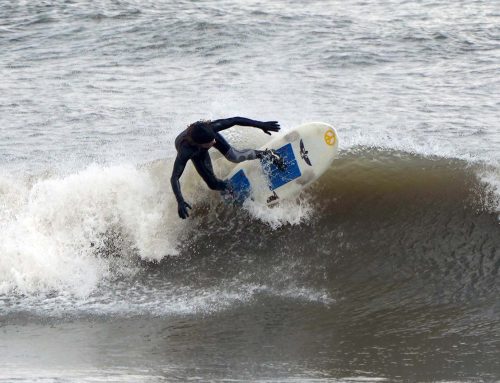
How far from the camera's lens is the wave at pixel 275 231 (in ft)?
29.2

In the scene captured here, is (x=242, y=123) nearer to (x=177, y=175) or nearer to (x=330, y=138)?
(x=177, y=175)

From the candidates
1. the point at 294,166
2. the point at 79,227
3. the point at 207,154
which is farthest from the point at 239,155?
the point at 79,227

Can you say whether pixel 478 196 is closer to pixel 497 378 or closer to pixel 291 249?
pixel 291 249

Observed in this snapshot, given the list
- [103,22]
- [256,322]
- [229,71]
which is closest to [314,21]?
[229,71]

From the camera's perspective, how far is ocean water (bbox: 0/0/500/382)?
7168mm

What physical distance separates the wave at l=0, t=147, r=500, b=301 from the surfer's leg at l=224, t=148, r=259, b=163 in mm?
798

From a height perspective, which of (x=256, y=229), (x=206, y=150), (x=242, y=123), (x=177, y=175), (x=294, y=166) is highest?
(x=242, y=123)

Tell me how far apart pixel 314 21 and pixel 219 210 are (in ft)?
36.5

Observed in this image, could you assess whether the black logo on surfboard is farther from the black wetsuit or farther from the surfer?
the black wetsuit

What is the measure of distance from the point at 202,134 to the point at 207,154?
771 millimetres

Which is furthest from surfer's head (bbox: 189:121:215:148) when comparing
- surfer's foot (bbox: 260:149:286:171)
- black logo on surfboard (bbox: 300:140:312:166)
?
black logo on surfboard (bbox: 300:140:312:166)

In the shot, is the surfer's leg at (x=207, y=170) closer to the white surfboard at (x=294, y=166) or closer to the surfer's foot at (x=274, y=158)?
the white surfboard at (x=294, y=166)

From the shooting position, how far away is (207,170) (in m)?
9.28

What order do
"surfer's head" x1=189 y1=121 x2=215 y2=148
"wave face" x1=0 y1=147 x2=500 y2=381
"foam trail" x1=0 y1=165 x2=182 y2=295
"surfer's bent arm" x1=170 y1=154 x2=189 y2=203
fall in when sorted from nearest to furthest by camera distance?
"wave face" x1=0 y1=147 x2=500 y2=381, "surfer's head" x1=189 y1=121 x2=215 y2=148, "surfer's bent arm" x1=170 y1=154 x2=189 y2=203, "foam trail" x1=0 y1=165 x2=182 y2=295
